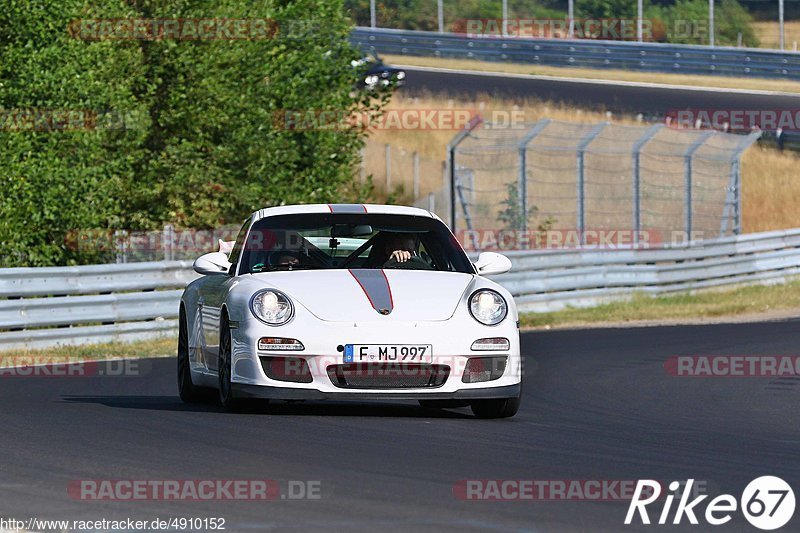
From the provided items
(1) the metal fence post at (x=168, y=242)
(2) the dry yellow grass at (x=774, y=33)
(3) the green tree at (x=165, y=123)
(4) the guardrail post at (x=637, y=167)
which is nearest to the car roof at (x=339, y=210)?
(1) the metal fence post at (x=168, y=242)

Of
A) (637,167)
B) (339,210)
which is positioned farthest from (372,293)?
(637,167)

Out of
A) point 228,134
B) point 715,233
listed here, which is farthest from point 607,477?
point 715,233

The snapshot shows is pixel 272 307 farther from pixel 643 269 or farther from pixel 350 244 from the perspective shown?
pixel 643 269

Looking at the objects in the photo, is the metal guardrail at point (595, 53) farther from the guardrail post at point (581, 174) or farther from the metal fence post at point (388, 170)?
the guardrail post at point (581, 174)

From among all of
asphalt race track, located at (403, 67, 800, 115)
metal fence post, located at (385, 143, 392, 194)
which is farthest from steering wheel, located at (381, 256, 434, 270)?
asphalt race track, located at (403, 67, 800, 115)

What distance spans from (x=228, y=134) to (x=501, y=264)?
1474 cm

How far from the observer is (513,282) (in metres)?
21.6

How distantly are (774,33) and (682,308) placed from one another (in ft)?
139

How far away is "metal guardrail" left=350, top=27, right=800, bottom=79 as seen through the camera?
4319cm

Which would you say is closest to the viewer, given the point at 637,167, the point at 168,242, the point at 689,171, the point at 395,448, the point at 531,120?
the point at 395,448

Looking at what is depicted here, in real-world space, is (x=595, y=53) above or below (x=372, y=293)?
below

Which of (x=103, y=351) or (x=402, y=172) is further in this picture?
(x=402, y=172)

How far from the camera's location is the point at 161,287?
18.3 meters

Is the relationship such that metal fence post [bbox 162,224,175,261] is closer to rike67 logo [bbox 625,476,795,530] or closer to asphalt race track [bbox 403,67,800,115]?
rike67 logo [bbox 625,476,795,530]
